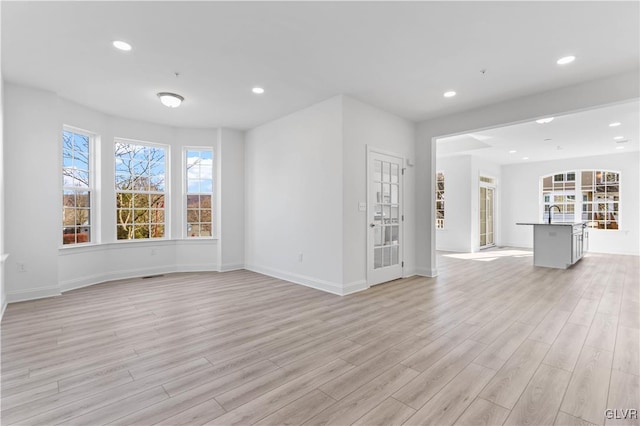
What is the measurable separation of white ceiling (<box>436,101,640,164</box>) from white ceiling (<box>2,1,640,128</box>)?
204cm

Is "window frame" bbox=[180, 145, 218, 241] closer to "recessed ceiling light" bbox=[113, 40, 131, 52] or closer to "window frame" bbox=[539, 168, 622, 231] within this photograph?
"recessed ceiling light" bbox=[113, 40, 131, 52]

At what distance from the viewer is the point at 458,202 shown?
→ 955 cm

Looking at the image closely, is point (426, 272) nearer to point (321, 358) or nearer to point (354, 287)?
point (354, 287)

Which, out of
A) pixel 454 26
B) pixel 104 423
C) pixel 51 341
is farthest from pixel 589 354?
pixel 51 341

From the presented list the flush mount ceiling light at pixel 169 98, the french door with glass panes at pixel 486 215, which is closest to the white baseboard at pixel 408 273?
the flush mount ceiling light at pixel 169 98

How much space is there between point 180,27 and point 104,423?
3.16 meters

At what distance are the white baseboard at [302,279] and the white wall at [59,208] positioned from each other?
2.90 feet

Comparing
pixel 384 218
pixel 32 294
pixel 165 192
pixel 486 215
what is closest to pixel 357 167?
pixel 384 218

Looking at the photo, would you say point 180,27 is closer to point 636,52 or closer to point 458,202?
point 636,52

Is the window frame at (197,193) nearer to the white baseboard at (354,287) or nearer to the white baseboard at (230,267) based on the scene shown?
the white baseboard at (230,267)

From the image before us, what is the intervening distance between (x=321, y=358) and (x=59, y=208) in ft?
Result: 15.2

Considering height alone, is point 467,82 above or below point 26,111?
above

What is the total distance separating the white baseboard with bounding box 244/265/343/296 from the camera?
4563mm

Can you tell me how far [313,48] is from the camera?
3.22 metres
